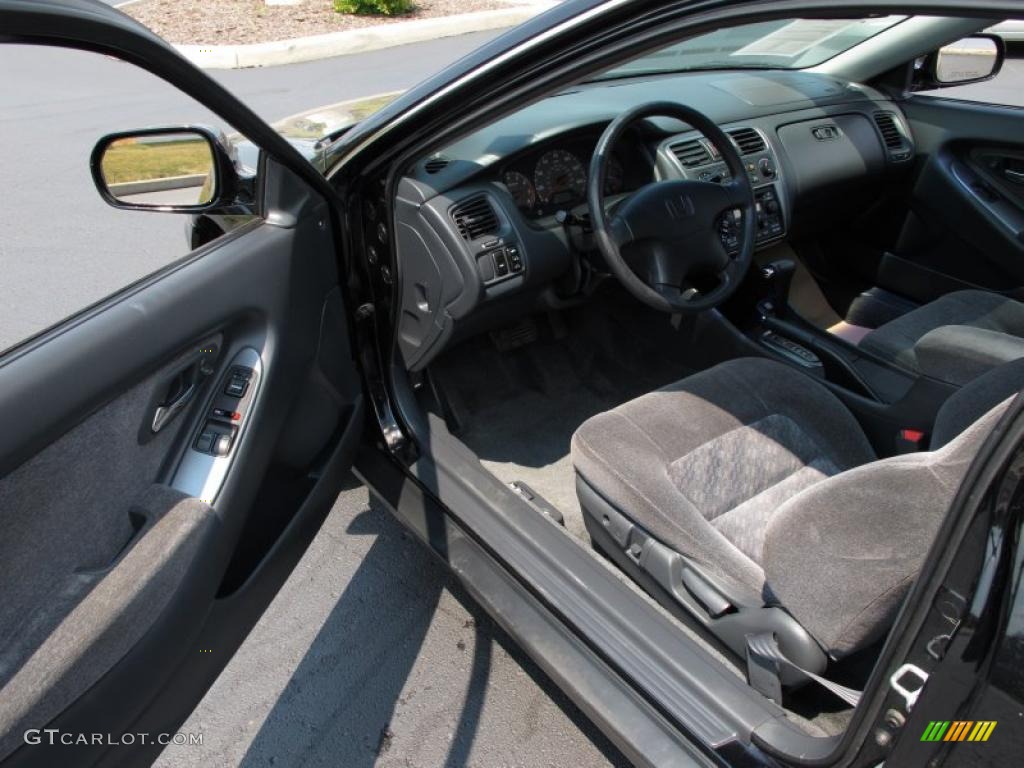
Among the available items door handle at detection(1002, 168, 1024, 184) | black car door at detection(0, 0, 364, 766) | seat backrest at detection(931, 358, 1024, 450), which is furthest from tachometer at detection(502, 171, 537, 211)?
door handle at detection(1002, 168, 1024, 184)

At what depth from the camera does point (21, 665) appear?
1.14 metres

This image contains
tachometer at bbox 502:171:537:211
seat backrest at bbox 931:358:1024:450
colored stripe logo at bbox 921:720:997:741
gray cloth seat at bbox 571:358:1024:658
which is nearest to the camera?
colored stripe logo at bbox 921:720:997:741

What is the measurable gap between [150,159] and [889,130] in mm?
2968

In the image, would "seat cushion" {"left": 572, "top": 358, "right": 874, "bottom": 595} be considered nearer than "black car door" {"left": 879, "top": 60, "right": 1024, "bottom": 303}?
Yes

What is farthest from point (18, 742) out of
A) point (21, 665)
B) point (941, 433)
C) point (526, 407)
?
point (526, 407)

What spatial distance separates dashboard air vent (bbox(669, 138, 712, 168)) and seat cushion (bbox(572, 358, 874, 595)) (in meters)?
0.89

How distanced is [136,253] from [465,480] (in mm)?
1722

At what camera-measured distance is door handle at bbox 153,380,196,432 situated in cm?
148

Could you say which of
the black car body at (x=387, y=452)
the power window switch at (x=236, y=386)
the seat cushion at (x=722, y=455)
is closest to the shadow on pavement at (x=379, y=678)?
the black car body at (x=387, y=452)

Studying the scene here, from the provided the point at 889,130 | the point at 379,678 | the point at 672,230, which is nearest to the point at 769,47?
the point at 889,130

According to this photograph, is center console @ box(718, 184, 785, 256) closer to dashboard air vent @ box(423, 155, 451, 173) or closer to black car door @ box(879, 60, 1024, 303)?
black car door @ box(879, 60, 1024, 303)

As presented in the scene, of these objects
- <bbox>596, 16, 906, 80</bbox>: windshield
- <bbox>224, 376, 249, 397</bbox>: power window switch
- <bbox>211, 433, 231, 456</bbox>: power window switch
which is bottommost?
<bbox>211, 433, 231, 456</bbox>: power window switch

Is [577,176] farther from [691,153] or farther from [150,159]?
[150,159]

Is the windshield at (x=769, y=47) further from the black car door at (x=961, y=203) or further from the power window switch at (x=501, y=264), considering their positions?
the power window switch at (x=501, y=264)
